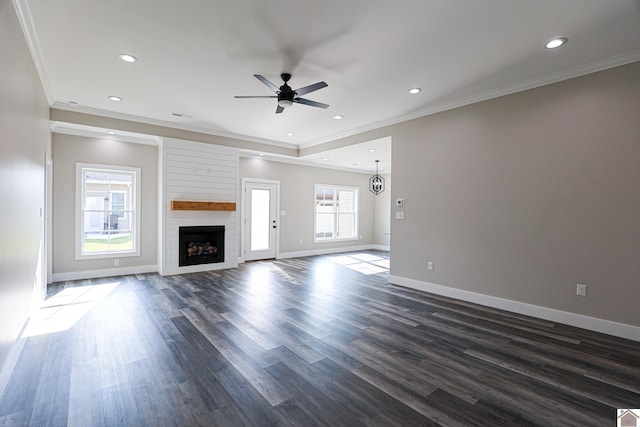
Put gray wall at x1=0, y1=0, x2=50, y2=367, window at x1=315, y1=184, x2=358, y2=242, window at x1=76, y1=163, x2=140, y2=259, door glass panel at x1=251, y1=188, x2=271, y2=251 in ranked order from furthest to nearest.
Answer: window at x1=315, y1=184, x2=358, y2=242 < door glass panel at x1=251, y1=188, x2=271, y2=251 < window at x1=76, y1=163, x2=140, y2=259 < gray wall at x1=0, y1=0, x2=50, y2=367

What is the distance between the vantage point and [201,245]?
649cm

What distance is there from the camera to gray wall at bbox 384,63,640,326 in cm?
321

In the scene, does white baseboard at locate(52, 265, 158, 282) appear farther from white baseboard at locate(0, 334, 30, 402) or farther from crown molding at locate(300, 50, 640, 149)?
crown molding at locate(300, 50, 640, 149)

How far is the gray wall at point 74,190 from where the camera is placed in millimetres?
5344

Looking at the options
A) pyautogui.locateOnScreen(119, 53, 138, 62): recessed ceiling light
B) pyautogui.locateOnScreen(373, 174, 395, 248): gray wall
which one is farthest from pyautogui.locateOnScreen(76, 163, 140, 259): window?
pyautogui.locateOnScreen(373, 174, 395, 248): gray wall

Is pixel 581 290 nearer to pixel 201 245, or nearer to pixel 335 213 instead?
pixel 201 245

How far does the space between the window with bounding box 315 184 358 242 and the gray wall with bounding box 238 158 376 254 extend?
0.77 ft

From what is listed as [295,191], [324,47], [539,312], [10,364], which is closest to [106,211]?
[10,364]

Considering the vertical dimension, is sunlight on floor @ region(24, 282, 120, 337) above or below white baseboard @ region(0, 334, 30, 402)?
below

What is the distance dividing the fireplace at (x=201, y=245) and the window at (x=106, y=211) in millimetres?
918

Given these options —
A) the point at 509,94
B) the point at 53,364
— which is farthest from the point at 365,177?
the point at 53,364

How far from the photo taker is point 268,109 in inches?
195

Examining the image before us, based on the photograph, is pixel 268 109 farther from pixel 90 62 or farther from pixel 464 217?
pixel 464 217

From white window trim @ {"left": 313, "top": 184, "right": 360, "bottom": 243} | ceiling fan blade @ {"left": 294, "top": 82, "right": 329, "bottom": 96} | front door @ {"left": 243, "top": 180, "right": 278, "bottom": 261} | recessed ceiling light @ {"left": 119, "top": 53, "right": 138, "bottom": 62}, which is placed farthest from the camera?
white window trim @ {"left": 313, "top": 184, "right": 360, "bottom": 243}
